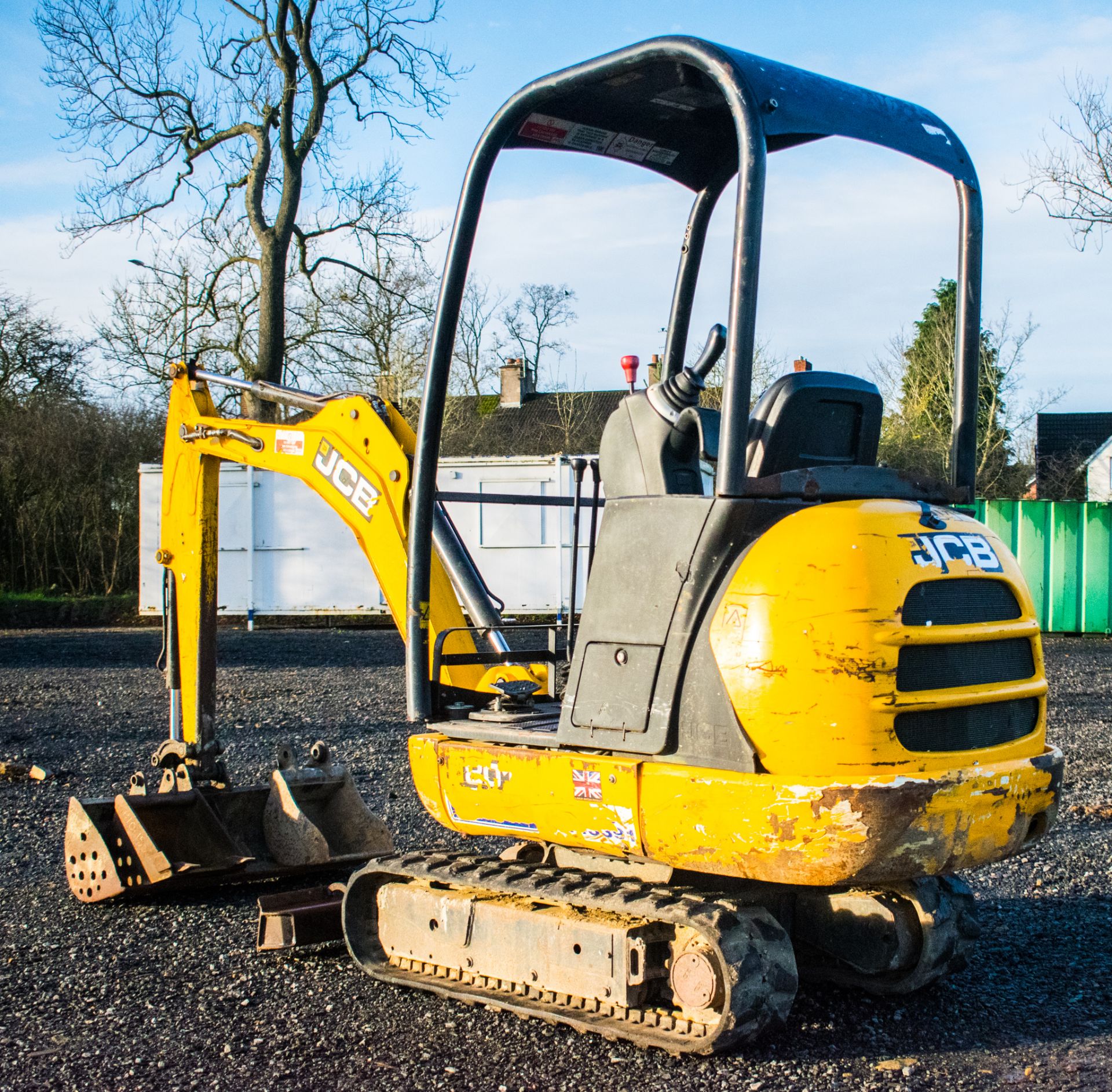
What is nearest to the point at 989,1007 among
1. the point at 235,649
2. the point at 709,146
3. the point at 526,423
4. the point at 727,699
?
the point at 727,699

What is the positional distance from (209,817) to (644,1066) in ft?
9.01

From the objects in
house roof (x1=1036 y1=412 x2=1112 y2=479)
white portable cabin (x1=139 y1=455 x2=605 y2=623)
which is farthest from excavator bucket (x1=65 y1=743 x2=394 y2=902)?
house roof (x1=1036 y1=412 x2=1112 y2=479)

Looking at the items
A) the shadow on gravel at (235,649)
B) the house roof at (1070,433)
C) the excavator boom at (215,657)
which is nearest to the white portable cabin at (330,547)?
the shadow on gravel at (235,649)

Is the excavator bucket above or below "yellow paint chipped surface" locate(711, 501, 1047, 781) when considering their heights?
below

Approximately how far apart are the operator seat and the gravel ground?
178 centimetres

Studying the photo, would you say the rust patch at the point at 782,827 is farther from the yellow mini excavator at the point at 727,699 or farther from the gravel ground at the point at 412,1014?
the gravel ground at the point at 412,1014

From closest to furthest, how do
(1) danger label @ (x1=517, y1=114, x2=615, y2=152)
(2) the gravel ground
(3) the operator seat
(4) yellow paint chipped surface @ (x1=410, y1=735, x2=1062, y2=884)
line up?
(4) yellow paint chipped surface @ (x1=410, y1=735, x2=1062, y2=884)
(2) the gravel ground
(3) the operator seat
(1) danger label @ (x1=517, y1=114, x2=615, y2=152)

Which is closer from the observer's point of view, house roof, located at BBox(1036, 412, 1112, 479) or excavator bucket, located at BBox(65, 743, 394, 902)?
excavator bucket, located at BBox(65, 743, 394, 902)

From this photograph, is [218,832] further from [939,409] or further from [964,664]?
[939,409]

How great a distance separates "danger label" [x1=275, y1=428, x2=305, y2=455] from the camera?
5422mm

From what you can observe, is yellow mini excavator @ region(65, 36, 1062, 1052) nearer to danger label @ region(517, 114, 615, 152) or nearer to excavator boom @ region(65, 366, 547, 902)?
danger label @ region(517, 114, 615, 152)

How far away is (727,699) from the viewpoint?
11.8 ft

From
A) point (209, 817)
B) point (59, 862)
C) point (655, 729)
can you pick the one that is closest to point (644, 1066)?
point (655, 729)

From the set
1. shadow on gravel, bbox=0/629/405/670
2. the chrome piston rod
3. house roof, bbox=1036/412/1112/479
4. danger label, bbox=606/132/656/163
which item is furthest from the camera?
house roof, bbox=1036/412/1112/479
